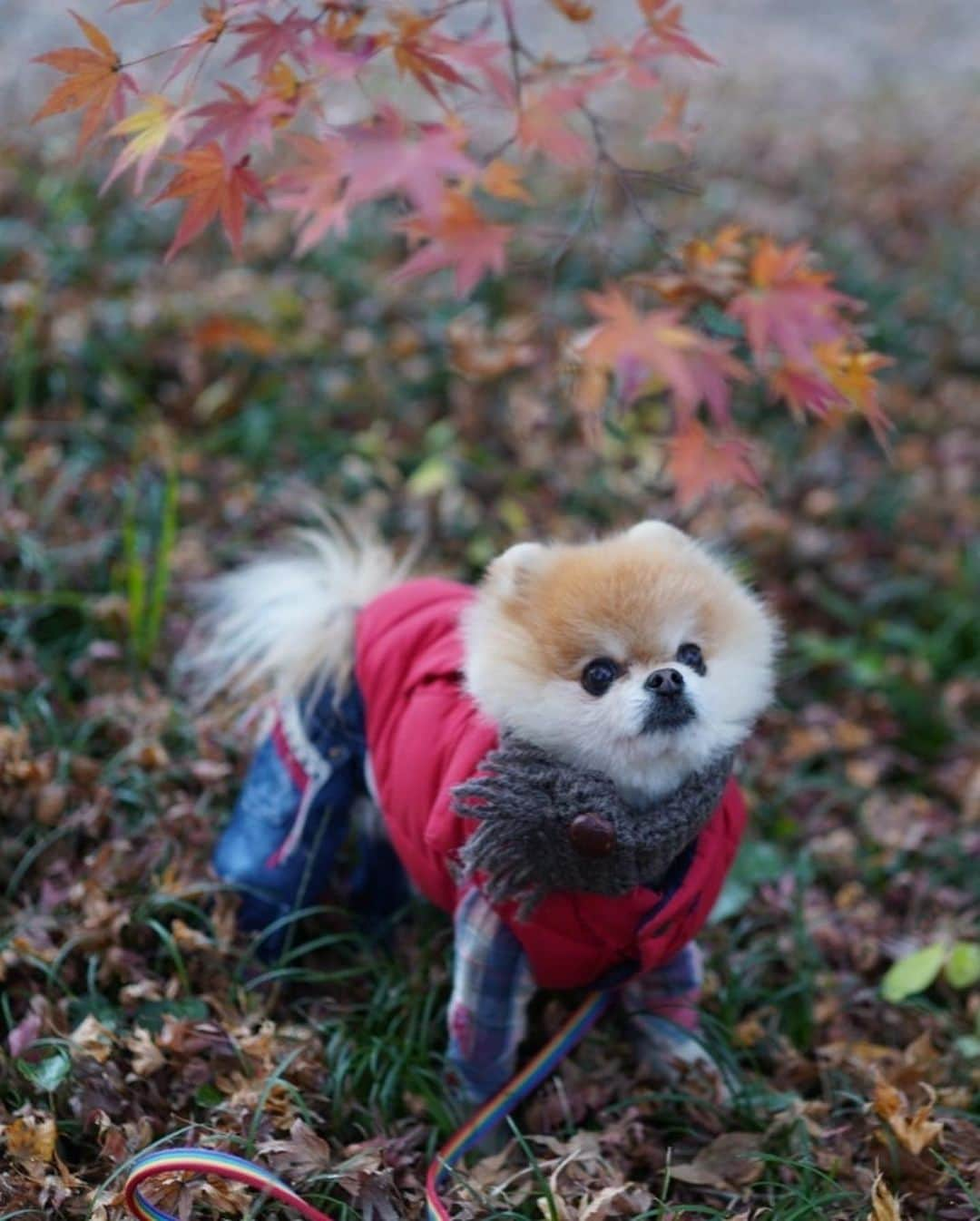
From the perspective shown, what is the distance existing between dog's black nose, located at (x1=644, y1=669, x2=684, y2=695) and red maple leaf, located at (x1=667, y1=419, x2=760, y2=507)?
77 cm

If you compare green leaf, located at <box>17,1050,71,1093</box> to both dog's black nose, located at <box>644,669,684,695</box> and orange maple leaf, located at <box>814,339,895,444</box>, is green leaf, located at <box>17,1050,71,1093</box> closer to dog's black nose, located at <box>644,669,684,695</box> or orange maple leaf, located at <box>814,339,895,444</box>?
dog's black nose, located at <box>644,669,684,695</box>

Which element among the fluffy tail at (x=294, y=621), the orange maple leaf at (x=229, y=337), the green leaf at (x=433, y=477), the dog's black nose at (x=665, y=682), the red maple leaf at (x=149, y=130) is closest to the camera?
the dog's black nose at (x=665, y=682)

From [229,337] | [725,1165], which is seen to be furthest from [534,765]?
[229,337]

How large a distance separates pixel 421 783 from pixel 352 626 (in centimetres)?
51

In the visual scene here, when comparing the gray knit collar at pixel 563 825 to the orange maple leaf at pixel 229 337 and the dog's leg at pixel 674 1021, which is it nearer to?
the dog's leg at pixel 674 1021

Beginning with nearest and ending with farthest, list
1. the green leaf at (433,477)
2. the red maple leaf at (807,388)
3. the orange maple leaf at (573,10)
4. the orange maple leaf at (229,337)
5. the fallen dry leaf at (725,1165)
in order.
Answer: the fallen dry leaf at (725,1165) < the orange maple leaf at (573,10) < the red maple leaf at (807,388) < the green leaf at (433,477) < the orange maple leaf at (229,337)

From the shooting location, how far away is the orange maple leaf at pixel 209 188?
2004mm

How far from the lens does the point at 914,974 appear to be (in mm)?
2619

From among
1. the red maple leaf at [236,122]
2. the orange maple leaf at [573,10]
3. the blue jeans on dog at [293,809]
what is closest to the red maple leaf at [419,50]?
the red maple leaf at [236,122]

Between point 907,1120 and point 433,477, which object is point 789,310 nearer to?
point 907,1120

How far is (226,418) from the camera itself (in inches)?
157

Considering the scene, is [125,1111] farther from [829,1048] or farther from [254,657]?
[829,1048]

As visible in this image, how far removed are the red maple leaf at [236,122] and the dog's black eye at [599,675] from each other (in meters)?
0.98

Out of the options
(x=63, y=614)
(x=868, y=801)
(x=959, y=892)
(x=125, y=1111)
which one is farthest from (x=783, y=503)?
(x=125, y=1111)
